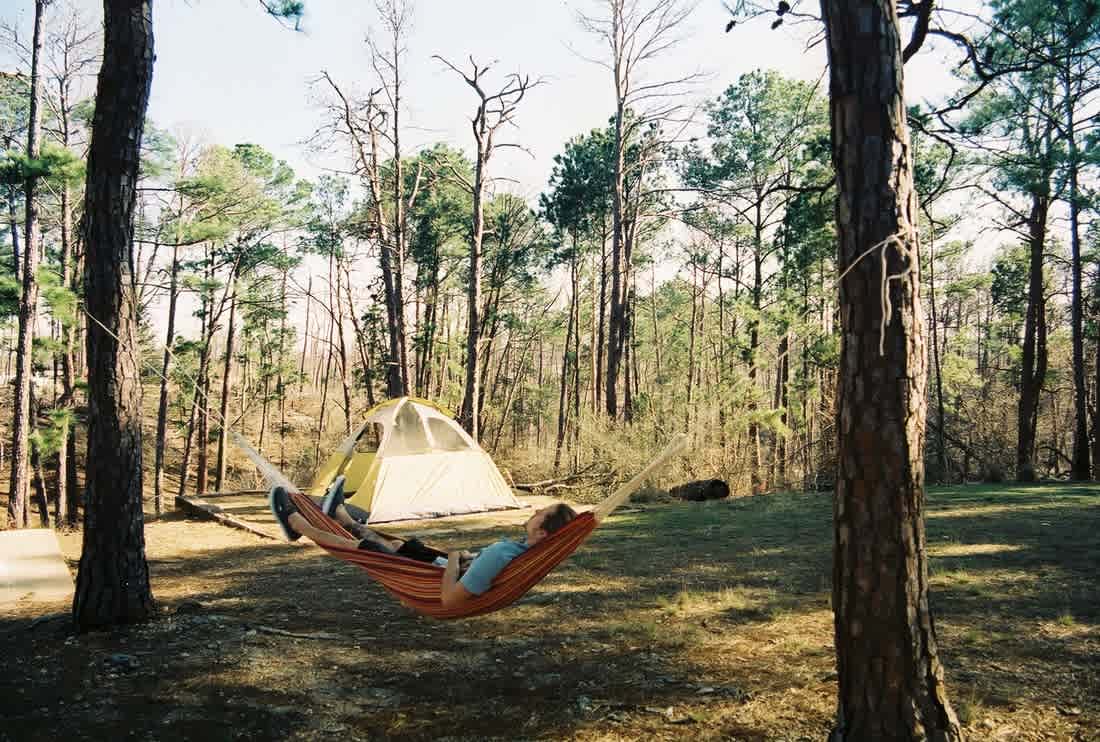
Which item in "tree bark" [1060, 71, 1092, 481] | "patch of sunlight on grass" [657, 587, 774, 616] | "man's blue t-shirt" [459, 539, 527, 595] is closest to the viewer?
"man's blue t-shirt" [459, 539, 527, 595]

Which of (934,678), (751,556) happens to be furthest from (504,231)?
(934,678)

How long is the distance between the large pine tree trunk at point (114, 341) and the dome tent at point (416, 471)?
3643 mm

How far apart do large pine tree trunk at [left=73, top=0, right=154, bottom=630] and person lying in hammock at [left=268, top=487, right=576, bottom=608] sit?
28.4 inches

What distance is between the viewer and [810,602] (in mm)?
3818

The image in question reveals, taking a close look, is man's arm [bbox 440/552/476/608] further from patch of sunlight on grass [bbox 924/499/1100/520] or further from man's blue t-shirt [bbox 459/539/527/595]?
patch of sunlight on grass [bbox 924/499/1100/520]

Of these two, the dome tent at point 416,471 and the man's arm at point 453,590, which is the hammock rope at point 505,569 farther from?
the dome tent at point 416,471

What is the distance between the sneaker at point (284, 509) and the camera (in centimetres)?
354

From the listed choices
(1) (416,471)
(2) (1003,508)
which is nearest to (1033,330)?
(2) (1003,508)

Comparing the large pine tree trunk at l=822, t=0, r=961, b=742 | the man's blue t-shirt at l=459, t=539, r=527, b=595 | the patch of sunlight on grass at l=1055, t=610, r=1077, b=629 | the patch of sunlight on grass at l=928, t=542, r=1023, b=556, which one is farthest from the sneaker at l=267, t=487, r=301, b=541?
the patch of sunlight on grass at l=928, t=542, r=1023, b=556

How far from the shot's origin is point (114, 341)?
3555 mm

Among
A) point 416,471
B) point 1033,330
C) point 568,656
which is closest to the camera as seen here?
point 568,656

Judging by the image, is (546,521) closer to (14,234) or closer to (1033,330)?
(1033,330)

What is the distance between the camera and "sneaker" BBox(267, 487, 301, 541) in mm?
3541

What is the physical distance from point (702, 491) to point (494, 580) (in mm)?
6510
